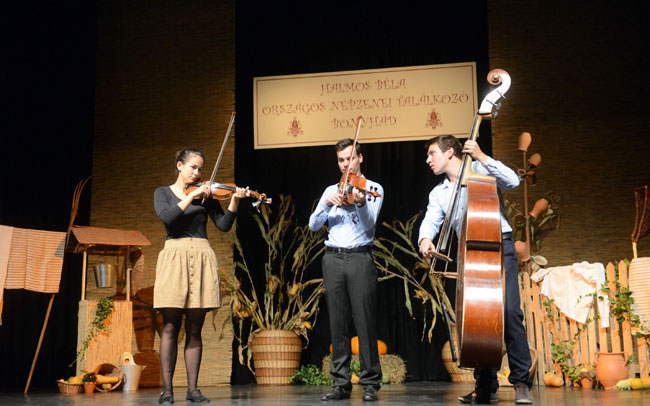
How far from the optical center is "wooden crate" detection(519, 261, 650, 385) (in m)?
4.99

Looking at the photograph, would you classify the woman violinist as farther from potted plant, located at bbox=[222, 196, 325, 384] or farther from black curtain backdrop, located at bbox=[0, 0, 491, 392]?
black curtain backdrop, located at bbox=[0, 0, 491, 392]

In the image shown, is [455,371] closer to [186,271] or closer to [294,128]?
[294,128]

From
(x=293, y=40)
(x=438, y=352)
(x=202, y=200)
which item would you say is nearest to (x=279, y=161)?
(x=293, y=40)

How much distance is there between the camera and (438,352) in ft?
20.0

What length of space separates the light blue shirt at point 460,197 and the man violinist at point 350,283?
0.35 m

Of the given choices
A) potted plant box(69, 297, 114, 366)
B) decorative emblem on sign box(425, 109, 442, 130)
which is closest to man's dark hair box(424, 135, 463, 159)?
decorative emblem on sign box(425, 109, 442, 130)

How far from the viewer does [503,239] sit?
3402 mm

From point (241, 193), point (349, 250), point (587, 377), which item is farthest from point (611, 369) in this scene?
point (241, 193)

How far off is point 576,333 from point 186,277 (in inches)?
121

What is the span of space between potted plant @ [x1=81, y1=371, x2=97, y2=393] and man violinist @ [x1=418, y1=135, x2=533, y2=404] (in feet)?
10.1

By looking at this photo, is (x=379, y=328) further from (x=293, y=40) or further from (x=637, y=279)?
(x=293, y=40)

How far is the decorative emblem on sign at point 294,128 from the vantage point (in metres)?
6.59

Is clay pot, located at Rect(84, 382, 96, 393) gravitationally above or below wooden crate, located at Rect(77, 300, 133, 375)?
below

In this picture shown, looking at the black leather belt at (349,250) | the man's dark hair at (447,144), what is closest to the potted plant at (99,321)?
the black leather belt at (349,250)
